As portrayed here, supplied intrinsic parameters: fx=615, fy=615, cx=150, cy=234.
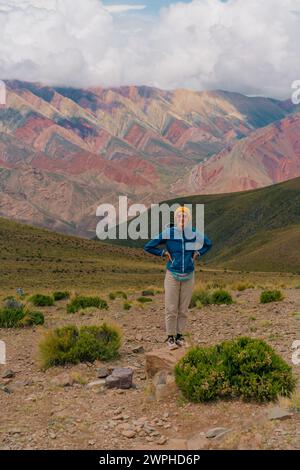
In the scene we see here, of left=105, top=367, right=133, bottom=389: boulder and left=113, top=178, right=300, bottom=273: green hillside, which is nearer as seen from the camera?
left=105, top=367, right=133, bottom=389: boulder

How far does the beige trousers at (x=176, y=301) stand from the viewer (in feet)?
41.9

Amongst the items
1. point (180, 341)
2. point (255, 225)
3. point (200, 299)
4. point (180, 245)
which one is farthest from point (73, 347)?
point (255, 225)

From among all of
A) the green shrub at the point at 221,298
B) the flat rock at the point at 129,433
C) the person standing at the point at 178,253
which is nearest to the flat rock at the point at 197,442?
the flat rock at the point at 129,433

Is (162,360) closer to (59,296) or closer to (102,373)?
(102,373)

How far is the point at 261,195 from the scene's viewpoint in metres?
188

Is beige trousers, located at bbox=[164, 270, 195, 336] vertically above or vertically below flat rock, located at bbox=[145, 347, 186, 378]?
above

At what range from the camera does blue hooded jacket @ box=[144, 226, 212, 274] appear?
12.6m

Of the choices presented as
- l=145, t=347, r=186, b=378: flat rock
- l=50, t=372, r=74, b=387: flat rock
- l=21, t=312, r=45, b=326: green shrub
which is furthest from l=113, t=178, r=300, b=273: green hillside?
l=50, t=372, r=74, b=387: flat rock

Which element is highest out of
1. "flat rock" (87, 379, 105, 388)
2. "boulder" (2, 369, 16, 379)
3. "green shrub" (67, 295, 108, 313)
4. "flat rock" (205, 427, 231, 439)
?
"green shrub" (67, 295, 108, 313)

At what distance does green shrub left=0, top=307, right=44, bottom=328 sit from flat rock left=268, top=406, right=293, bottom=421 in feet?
41.5

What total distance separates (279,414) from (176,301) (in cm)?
455

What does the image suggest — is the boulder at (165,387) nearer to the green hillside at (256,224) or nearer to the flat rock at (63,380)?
the flat rock at (63,380)

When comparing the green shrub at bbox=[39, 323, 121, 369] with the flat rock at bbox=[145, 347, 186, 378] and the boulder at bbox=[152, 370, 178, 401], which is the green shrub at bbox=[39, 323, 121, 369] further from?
the boulder at bbox=[152, 370, 178, 401]

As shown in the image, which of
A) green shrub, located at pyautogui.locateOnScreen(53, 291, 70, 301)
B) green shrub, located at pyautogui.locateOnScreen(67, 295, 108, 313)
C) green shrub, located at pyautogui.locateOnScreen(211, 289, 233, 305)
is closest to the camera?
green shrub, located at pyautogui.locateOnScreen(211, 289, 233, 305)
